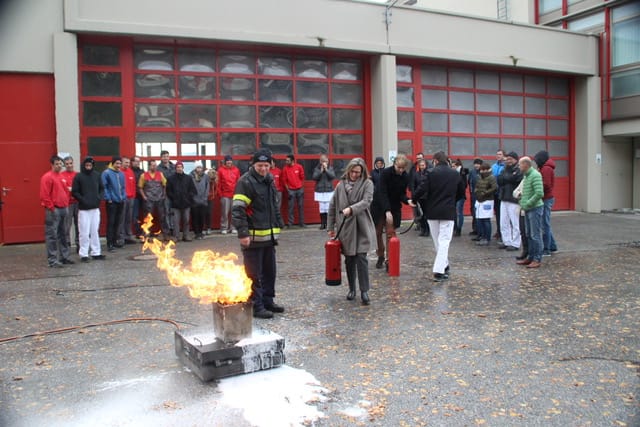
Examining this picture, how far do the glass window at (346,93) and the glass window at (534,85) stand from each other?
6.90m

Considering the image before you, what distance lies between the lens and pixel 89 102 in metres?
13.9

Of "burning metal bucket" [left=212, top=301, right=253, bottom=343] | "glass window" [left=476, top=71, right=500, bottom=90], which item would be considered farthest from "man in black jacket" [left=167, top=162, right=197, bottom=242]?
"glass window" [left=476, top=71, right=500, bottom=90]

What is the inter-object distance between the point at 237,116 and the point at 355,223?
9.24 meters

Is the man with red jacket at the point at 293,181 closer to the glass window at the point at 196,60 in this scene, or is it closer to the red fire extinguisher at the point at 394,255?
the glass window at the point at 196,60

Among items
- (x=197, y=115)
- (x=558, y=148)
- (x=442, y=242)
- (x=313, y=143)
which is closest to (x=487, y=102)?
(x=558, y=148)

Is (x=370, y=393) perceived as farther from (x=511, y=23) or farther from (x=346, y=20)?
(x=511, y=23)

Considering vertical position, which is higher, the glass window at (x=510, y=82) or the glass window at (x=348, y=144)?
the glass window at (x=510, y=82)

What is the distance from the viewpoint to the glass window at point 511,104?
64.5ft

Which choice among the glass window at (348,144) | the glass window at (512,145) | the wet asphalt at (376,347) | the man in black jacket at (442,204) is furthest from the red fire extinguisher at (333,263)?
the glass window at (512,145)

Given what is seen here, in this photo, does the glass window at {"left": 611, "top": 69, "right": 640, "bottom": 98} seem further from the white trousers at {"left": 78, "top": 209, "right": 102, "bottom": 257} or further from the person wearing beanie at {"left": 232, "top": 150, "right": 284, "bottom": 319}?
the white trousers at {"left": 78, "top": 209, "right": 102, "bottom": 257}

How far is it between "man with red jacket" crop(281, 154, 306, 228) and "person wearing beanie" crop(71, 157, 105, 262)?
224 inches

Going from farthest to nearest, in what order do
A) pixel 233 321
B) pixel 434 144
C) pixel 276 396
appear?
pixel 434 144 < pixel 233 321 < pixel 276 396

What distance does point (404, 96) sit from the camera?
1772 centimetres

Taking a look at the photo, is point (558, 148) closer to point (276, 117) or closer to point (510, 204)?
point (510, 204)
